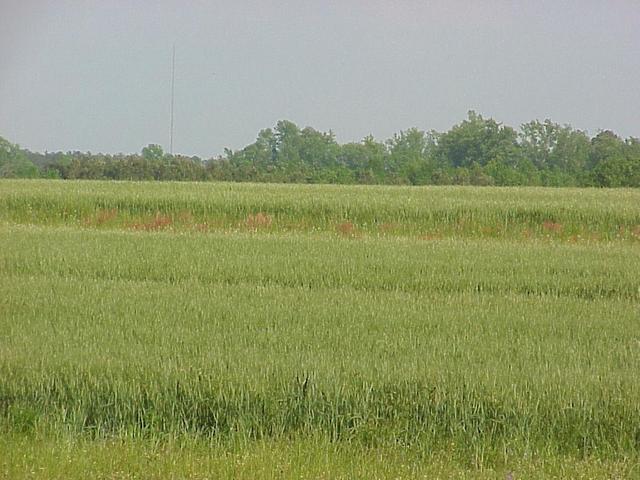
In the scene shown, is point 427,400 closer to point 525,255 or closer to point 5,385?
point 5,385

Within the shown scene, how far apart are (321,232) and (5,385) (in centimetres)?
1550

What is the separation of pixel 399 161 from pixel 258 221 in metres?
64.8

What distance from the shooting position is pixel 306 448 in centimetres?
579

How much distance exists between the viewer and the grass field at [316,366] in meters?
5.66

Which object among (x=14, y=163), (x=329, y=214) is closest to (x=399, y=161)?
(x=14, y=163)

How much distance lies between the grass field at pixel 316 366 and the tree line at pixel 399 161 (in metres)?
45.0

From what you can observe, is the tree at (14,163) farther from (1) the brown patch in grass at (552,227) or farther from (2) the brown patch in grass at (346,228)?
(1) the brown patch in grass at (552,227)

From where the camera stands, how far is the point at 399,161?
A: 86062 millimetres

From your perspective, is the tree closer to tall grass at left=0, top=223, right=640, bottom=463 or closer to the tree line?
the tree line

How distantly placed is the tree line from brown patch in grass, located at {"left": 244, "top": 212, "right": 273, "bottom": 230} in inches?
1376

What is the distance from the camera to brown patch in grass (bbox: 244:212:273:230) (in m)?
22.6

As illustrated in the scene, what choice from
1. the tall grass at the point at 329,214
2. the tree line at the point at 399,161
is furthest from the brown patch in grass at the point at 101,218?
the tree line at the point at 399,161

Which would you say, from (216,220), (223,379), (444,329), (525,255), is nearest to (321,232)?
(216,220)

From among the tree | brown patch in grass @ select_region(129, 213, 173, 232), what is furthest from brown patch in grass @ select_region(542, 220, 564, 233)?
the tree
